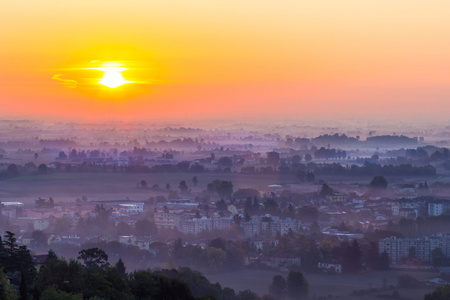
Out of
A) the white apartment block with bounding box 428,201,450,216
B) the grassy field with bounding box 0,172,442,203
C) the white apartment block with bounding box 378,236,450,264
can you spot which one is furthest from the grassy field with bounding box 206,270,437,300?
the grassy field with bounding box 0,172,442,203

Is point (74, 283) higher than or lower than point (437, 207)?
lower

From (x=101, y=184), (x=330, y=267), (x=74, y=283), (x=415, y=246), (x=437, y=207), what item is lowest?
(x=330, y=267)

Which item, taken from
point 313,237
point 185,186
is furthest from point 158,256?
point 185,186

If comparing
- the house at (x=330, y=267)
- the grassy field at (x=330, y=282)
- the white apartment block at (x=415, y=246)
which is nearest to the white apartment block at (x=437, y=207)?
the white apartment block at (x=415, y=246)

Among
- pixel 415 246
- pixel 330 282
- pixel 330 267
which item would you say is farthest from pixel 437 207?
pixel 330 282

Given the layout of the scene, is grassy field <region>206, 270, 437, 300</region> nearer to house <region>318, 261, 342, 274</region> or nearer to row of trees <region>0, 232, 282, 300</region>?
house <region>318, 261, 342, 274</region>

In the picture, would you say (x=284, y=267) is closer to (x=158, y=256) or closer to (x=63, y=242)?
(x=158, y=256)

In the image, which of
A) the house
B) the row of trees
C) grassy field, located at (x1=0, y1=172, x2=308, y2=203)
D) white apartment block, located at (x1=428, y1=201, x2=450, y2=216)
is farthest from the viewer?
grassy field, located at (x1=0, y1=172, x2=308, y2=203)

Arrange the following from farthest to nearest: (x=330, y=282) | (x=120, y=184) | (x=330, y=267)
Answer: (x=120, y=184), (x=330, y=267), (x=330, y=282)

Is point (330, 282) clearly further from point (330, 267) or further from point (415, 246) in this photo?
point (415, 246)
